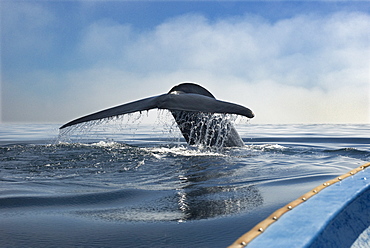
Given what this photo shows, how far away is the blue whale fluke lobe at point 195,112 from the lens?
492cm

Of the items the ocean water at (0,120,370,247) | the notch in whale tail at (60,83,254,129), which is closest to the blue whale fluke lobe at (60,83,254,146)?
the notch in whale tail at (60,83,254,129)

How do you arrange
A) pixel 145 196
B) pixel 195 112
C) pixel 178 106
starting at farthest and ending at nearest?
pixel 195 112, pixel 178 106, pixel 145 196

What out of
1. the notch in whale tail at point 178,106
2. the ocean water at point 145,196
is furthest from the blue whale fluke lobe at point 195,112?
the ocean water at point 145,196

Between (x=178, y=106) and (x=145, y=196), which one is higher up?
(x=178, y=106)

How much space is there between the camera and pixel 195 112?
6.64m

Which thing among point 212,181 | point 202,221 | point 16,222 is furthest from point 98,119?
point 202,221

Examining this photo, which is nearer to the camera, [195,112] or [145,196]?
[145,196]

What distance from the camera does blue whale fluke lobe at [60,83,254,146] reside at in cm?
492

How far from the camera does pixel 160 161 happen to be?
18.7 feet

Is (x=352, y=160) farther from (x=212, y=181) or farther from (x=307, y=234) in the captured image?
(x=307, y=234)

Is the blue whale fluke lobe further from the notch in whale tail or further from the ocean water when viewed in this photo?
the ocean water

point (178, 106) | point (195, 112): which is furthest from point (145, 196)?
point (195, 112)

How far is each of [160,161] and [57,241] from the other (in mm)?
3577

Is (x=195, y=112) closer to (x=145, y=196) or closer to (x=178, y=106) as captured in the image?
(x=178, y=106)
